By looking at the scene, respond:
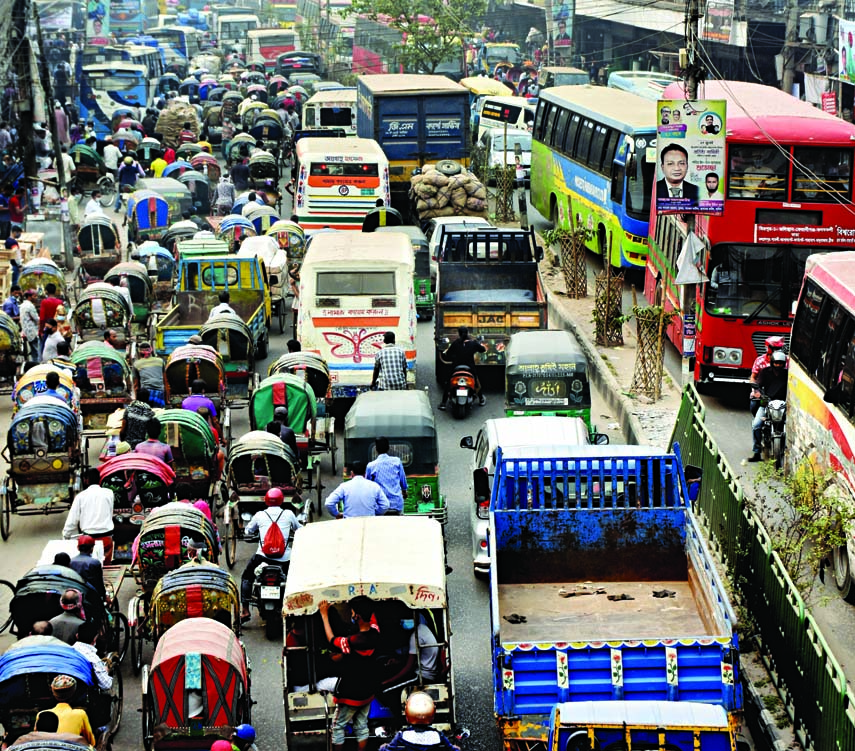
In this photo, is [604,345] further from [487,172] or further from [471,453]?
[487,172]

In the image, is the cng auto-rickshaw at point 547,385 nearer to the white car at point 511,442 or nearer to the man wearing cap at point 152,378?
the white car at point 511,442

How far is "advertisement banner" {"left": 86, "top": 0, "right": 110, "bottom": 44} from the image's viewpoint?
3633 inches

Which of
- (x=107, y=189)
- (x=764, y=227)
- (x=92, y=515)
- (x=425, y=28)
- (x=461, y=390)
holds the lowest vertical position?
(x=107, y=189)

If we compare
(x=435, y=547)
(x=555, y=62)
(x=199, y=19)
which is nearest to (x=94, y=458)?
(x=435, y=547)

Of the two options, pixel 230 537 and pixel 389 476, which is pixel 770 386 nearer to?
pixel 389 476

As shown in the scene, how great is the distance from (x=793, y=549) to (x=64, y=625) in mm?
6580

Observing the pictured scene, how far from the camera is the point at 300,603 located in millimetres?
11164

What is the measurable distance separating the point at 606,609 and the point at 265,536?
11.4 feet

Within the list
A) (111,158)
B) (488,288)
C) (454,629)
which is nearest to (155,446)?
(454,629)

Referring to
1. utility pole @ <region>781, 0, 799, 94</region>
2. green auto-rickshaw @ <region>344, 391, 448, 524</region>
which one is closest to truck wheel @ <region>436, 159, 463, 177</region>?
green auto-rickshaw @ <region>344, 391, 448, 524</region>

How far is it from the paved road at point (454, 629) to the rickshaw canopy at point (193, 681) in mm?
1354

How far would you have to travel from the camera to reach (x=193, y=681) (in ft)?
36.6

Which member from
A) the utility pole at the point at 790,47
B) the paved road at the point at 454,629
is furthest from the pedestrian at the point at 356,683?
the utility pole at the point at 790,47

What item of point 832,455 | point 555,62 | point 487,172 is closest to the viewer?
point 832,455
